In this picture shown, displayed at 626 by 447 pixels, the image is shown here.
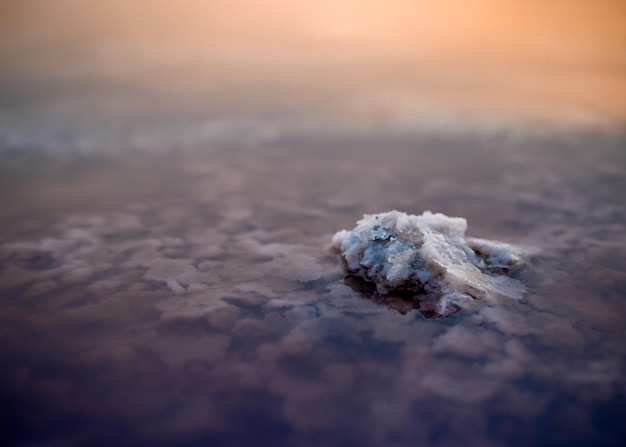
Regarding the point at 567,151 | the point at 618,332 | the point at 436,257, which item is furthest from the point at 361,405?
the point at 567,151

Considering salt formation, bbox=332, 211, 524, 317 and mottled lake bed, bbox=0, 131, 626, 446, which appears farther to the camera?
salt formation, bbox=332, 211, 524, 317

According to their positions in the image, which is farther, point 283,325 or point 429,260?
point 429,260

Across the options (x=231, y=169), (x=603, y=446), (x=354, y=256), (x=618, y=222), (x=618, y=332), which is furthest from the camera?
(x=231, y=169)

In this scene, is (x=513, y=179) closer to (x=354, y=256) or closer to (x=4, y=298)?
(x=354, y=256)

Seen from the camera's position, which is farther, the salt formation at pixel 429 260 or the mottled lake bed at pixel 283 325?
the salt formation at pixel 429 260
